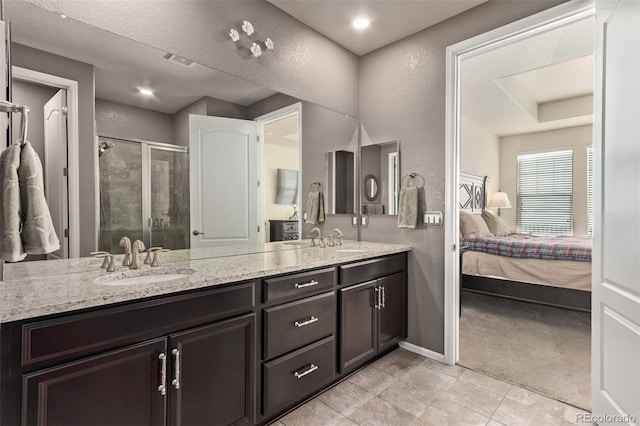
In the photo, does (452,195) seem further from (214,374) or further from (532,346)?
(214,374)

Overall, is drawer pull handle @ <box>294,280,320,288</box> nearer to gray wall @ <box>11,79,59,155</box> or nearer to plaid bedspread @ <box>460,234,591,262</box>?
gray wall @ <box>11,79,59,155</box>

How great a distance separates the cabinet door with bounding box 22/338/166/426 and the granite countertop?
0.22 metres

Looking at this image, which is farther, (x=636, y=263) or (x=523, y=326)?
(x=523, y=326)

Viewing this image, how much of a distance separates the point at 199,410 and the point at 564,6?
3.09 metres

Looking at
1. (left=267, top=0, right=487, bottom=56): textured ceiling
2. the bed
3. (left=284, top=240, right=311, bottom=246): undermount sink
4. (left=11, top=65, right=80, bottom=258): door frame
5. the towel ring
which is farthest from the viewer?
the bed

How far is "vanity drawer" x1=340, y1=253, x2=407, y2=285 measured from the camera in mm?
2207

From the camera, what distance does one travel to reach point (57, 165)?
1.54 meters

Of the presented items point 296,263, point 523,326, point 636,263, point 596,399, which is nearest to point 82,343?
point 296,263

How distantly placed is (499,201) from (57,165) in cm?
555

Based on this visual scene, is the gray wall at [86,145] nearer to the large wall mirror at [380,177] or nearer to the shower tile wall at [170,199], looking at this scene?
the shower tile wall at [170,199]

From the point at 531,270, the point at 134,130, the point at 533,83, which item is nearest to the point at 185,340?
the point at 134,130

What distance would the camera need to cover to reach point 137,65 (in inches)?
71.7

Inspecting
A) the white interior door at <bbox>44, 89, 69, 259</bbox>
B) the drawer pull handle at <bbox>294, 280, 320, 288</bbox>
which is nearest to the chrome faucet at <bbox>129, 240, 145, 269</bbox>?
the white interior door at <bbox>44, 89, 69, 259</bbox>

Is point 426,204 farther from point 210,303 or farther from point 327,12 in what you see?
point 210,303
